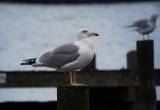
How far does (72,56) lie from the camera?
16.1ft

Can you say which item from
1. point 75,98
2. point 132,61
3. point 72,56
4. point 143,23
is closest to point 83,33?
point 72,56

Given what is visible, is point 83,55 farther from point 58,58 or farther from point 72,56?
point 58,58

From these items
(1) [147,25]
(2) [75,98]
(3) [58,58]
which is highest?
(1) [147,25]

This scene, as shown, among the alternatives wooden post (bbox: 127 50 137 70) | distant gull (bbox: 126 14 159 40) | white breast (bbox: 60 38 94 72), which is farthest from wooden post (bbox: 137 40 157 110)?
distant gull (bbox: 126 14 159 40)

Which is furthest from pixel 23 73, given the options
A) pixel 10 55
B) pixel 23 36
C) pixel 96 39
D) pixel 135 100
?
pixel 23 36

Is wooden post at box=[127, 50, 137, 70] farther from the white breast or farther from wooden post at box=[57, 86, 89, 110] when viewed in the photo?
wooden post at box=[57, 86, 89, 110]

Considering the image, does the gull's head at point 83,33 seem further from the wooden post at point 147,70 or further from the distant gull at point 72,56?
the wooden post at point 147,70

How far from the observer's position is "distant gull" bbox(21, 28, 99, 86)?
483 cm

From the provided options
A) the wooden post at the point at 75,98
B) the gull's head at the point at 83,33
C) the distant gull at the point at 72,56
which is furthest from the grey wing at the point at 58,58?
the wooden post at the point at 75,98

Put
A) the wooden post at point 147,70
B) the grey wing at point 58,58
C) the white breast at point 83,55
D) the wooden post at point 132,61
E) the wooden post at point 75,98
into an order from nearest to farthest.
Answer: the wooden post at point 75,98 → the white breast at point 83,55 → the grey wing at point 58,58 → the wooden post at point 147,70 → the wooden post at point 132,61

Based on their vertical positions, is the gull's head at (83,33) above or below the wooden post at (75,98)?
above

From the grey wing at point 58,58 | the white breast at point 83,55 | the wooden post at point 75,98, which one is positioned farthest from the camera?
the grey wing at point 58,58

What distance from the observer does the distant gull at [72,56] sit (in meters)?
4.83

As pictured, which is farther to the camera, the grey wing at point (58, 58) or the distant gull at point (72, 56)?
the grey wing at point (58, 58)
